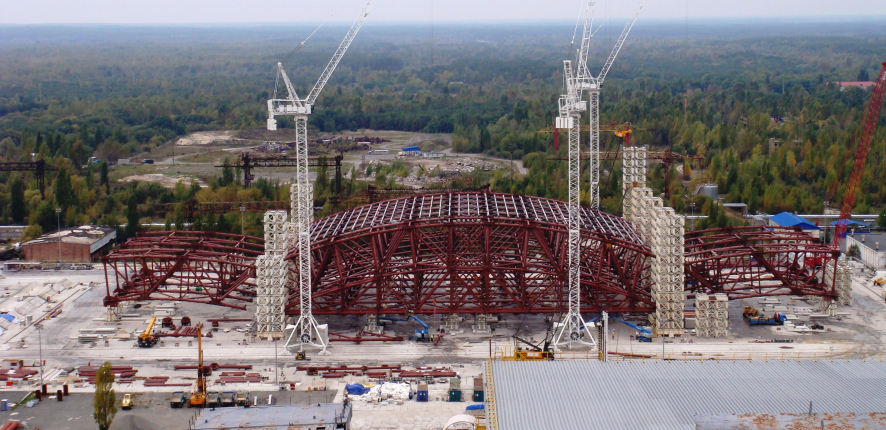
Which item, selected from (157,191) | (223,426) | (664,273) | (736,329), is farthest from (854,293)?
(157,191)

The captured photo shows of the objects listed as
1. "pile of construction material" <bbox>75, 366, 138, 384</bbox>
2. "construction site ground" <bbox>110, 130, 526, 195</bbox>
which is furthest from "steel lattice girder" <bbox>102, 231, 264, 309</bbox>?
"construction site ground" <bbox>110, 130, 526, 195</bbox>

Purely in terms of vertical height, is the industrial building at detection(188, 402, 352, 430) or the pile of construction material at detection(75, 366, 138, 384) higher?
the industrial building at detection(188, 402, 352, 430)

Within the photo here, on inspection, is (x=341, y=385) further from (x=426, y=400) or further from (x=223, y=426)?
(x=223, y=426)

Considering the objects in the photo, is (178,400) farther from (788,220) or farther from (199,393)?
(788,220)

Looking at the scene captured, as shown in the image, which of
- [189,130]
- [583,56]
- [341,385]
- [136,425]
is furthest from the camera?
[189,130]

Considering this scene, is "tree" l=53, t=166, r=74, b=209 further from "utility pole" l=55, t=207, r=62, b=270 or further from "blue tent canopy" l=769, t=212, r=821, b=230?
"blue tent canopy" l=769, t=212, r=821, b=230

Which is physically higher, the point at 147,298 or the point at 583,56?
the point at 583,56

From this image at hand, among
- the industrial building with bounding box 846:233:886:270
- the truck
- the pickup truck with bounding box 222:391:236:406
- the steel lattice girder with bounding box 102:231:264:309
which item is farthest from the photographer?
the industrial building with bounding box 846:233:886:270
